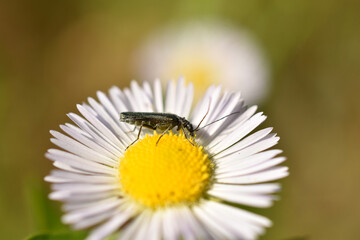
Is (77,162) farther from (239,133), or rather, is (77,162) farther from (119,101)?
(239,133)

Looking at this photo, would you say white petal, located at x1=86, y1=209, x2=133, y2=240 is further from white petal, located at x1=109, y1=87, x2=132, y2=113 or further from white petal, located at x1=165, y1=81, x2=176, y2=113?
white petal, located at x1=165, y1=81, x2=176, y2=113

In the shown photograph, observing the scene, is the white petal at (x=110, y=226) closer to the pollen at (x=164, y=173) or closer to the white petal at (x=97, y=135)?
the pollen at (x=164, y=173)

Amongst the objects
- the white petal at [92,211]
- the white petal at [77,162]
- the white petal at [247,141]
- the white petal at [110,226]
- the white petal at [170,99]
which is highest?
the white petal at [170,99]

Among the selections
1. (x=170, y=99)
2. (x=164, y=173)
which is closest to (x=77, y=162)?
(x=164, y=173)

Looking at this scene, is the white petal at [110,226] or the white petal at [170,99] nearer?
the white petal at [110,226]

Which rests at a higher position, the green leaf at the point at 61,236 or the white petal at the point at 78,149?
the white petal at the point at 78,149

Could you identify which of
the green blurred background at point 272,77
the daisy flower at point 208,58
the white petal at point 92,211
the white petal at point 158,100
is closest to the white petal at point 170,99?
the white petal at point 158,100

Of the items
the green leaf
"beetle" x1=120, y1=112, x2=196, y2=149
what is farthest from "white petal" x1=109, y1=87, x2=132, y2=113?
the green leaf
